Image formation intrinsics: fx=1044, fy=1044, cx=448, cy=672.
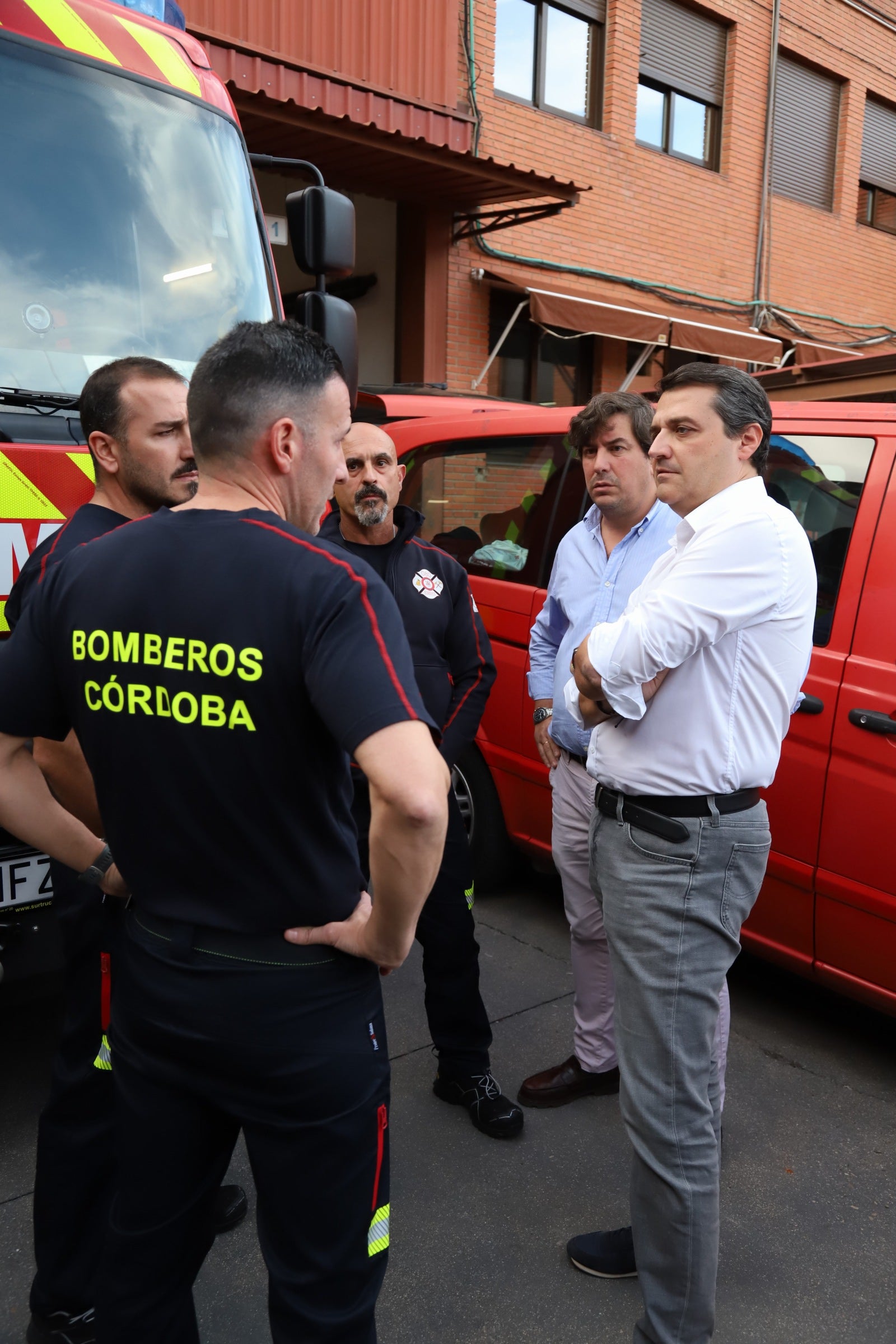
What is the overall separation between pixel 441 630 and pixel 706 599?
1218 millimetres

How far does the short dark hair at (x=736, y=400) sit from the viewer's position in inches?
77.6

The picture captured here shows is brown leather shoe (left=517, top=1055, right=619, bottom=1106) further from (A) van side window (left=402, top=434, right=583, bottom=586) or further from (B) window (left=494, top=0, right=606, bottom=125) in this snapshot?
(B) window (left=494, top=0, right=606, bottom=125)

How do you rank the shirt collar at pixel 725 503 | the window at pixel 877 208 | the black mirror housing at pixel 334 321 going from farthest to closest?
the window at pixel 877 208
the black mirror housing at pixel 334 321
the shirt collar at pixel 725 503

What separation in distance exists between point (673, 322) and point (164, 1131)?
33.7ft

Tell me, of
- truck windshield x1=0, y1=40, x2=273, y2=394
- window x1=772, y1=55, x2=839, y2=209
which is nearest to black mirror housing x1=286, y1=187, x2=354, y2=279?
truck windshield x1=0, y1=40, x2=273, y2=394

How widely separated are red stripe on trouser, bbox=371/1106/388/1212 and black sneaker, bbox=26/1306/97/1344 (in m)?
1.01

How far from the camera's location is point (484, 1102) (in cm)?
290

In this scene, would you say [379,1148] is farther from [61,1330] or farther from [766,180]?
[766,180]

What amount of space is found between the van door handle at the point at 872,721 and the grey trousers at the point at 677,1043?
3.43ft

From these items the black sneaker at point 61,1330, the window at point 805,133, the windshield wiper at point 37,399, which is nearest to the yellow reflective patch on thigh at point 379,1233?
the black sneaker at point 61,1330

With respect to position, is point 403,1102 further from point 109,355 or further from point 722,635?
point 109,355

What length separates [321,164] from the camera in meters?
8.73

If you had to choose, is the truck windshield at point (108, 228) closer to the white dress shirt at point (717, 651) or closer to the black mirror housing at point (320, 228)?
the black mirror housing at point (320, 228)

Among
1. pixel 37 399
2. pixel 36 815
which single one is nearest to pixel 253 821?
pixel 36 815
